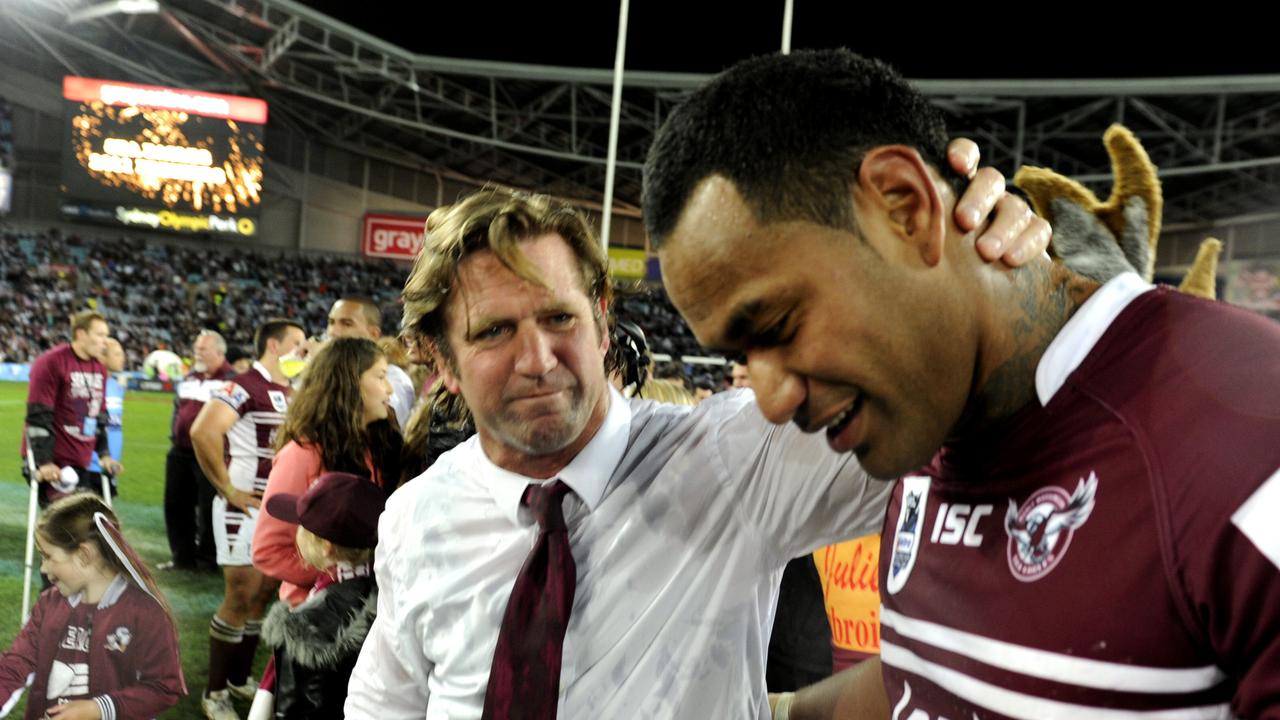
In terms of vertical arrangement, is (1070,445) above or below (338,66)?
below

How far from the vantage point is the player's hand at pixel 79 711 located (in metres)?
3.40

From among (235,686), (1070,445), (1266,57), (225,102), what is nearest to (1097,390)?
(1070,445)

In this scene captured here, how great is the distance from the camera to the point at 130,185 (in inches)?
777

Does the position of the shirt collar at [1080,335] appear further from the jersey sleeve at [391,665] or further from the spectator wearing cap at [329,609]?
the spectator wearing cap at [329,609]

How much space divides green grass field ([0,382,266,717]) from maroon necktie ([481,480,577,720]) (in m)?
4.09

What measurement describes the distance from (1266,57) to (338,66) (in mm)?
18141

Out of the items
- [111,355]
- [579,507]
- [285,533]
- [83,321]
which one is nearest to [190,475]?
[111,355]

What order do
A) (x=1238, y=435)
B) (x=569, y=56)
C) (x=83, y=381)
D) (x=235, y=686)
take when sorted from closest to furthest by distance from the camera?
(x=1238, y=435)
(x=235, y=686)
(x=83, y=381)
(x=569, y=56)

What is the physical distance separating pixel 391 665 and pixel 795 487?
2.58 feet

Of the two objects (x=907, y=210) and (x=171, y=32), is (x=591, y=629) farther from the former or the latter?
(x=171, y=32)

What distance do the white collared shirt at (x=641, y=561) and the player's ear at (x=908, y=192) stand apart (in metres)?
0.45

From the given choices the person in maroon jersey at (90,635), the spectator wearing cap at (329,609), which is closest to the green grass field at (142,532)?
the person in maroon jersey at (90,635)

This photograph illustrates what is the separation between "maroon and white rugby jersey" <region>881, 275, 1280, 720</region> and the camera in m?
0.71

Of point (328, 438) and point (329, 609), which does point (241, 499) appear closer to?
point (328, 438)
